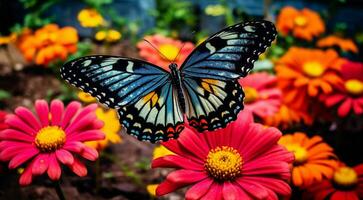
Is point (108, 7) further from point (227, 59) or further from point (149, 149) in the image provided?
point (227, 59)

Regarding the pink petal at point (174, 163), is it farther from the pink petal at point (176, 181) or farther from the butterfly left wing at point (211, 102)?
the butterfly left wing at point (211, 102)

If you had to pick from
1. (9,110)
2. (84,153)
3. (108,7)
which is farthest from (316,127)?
(108,7)

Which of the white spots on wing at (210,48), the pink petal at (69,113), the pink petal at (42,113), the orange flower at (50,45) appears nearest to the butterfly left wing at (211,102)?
the white spots on wing at (210,48)

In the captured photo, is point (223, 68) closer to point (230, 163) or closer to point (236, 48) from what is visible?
point (236, 48)

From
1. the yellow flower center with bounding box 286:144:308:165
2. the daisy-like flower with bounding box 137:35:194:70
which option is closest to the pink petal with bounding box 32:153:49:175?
the yellow flower center with bounding box 286:144:308:165

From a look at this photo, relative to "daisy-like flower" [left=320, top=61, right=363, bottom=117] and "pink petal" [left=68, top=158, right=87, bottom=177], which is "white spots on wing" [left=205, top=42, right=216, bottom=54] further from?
"daisy-like flower" [left=320, top=61, right=363, bottom=117]

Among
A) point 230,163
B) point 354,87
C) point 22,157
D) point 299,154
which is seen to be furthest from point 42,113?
point 354,87
